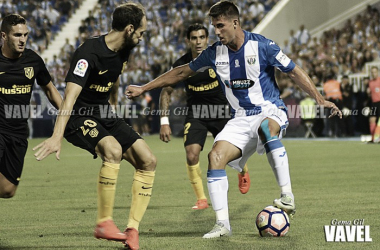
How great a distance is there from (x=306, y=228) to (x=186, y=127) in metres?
3.51

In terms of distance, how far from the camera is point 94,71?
6.91 m

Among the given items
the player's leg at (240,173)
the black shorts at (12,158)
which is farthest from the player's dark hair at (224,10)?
the player's leg at (240,173)

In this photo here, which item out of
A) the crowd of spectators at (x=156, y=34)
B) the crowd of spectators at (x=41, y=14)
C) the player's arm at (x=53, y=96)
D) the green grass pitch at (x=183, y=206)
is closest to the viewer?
the green grass pitch at (x=183, y=206)

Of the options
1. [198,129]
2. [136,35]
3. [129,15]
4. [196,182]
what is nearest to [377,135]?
[198,129]

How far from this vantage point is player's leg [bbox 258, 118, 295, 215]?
714 cm

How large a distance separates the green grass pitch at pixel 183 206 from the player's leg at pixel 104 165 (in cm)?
22

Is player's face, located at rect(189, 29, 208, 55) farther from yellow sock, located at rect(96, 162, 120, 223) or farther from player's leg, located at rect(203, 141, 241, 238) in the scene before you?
yellow sock, located at rect(96, 162, 120, 223)

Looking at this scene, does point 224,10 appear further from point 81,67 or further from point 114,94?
point 81,67

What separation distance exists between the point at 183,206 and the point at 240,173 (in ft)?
4.07

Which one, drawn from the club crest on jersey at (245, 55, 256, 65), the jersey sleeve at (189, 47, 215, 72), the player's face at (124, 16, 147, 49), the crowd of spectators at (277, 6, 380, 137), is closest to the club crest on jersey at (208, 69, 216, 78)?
the jersey sleeve at (189, 47, 215, 72)

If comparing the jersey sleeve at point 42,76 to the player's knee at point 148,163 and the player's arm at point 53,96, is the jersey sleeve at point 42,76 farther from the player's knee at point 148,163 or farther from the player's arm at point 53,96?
the player's knee at point 148,163

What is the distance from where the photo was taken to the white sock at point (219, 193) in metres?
7.13

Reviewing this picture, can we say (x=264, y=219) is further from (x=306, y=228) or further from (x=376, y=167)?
(x=376, y=167)

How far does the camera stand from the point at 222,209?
23.5 ft
